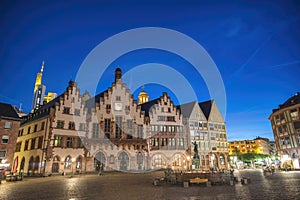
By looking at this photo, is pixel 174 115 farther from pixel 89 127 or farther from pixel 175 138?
pixel 89 127

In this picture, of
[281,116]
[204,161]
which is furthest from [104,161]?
[281,116]

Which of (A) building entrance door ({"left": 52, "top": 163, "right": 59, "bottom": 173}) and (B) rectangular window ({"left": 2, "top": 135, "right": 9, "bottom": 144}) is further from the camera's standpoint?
(A) building entrance door ({"left": 52, "top": 163, "right": 59, "bottom": 173})

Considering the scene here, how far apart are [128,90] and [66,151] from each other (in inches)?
770

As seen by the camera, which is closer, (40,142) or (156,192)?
(156,192)

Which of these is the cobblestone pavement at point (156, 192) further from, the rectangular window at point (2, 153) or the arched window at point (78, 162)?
the arched window at point (78, 162)

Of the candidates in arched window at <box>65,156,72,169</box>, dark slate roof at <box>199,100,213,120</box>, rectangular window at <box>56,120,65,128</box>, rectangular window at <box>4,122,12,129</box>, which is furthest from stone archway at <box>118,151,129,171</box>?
dark slate roof at <box>199,100,213,120</box>

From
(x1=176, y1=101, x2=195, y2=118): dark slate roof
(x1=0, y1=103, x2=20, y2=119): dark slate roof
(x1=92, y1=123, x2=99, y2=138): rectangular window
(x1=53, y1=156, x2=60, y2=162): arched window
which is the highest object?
(x1=176, y1=101, x2=195, y2=118): dark slate roof

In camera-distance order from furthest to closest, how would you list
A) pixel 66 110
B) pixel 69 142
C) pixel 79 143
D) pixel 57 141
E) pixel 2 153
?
pixel 66 110 < pixel 79 143 < pixel 69 142 < pixel 57 141 < pixel 2 153

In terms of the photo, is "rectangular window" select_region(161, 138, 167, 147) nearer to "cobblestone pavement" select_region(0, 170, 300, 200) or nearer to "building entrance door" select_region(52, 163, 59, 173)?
"building entrance door" select_region(52, 163, 59, 173)

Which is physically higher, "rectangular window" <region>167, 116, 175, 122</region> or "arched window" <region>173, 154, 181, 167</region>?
"rectangular window" <region>167, 116, 175, 122</region>

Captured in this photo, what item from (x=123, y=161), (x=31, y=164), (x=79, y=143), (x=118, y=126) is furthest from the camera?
(x=118, y=126)

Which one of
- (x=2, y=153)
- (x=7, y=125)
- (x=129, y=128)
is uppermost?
(x=129, y=128)

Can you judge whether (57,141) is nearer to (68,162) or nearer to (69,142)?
(69,142)

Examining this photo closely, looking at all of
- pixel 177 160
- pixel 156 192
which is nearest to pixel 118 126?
pixel 177 160
